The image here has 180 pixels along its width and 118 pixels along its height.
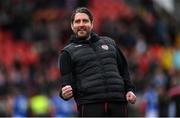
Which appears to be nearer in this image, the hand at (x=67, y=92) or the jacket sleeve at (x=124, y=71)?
the hand at (x=67, y=92)

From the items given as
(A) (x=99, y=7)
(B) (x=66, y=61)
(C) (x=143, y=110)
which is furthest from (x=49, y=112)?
(B) (x=66, y=61)

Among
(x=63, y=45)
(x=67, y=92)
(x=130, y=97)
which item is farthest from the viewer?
(x=63, y=45)

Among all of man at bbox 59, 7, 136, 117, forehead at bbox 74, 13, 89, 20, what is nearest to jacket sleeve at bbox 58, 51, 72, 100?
man at bbox 59, 7, 136, 117

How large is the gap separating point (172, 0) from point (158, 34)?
7.86 feet

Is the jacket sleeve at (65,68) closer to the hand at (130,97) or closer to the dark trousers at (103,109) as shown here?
the dark trousers at (103,109)

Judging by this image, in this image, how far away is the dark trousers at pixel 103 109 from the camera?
8234 millimetres

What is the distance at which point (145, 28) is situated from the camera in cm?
2441

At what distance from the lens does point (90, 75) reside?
822cm

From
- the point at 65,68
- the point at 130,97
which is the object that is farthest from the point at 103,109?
the point at 65,68

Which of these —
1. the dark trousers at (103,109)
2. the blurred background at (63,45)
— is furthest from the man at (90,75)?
the blurred background at (63,45)

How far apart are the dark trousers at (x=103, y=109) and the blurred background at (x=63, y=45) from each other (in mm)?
8565

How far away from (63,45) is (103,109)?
45.8 feet

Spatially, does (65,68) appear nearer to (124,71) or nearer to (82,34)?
(82,34)

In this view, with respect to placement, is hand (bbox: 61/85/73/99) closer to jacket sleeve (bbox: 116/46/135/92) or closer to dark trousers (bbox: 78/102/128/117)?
dark trousers (bbox: 78/102/128/117)
